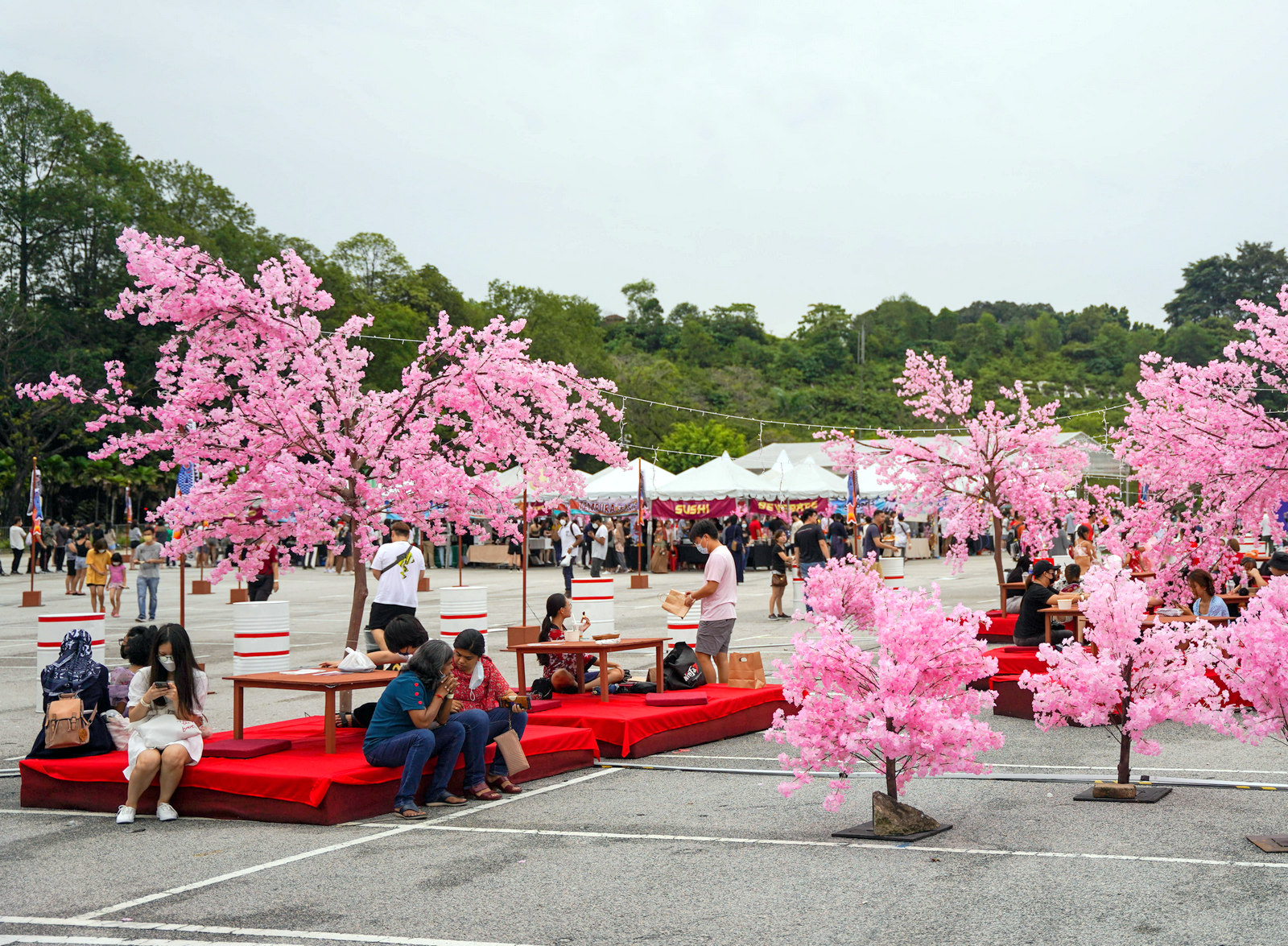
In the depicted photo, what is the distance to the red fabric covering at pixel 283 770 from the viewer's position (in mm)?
7188

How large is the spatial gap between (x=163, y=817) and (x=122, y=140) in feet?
178

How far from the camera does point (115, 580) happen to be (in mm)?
22094

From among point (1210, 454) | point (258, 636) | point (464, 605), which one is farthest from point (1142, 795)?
point (464, 605)

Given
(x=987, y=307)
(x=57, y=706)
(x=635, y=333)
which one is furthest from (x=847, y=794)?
(x=987, y=307)

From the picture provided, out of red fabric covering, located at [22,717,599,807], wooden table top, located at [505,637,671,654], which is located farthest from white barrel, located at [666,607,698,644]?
red fabric covering, located at [22,717,599,807]

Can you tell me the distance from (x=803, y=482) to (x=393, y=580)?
26.8m

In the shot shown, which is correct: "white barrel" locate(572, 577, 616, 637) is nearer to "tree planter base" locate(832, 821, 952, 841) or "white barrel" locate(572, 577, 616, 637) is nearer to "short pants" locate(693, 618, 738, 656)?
"short pants" locate(693, 618, 738, 656)

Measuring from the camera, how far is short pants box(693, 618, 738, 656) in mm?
10781

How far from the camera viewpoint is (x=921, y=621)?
6477mm

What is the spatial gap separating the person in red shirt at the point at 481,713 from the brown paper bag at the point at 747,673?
314cm

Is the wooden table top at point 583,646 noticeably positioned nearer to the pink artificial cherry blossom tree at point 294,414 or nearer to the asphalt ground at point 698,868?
the asphalt ground at point 698,868

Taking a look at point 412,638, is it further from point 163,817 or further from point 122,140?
point 122,140

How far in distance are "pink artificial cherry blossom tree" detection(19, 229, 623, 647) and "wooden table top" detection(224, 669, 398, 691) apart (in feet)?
8.25

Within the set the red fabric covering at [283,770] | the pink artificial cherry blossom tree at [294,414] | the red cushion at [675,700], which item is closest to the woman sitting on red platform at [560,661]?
the red cushion at [675,700]
